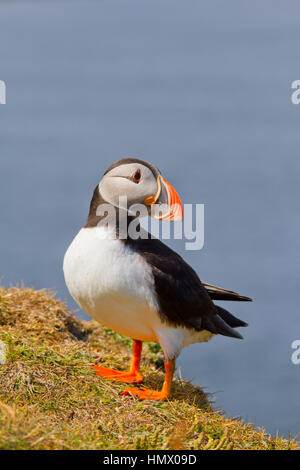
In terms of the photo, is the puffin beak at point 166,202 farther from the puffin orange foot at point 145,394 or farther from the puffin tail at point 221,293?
the puffin orange foot at point 145,394

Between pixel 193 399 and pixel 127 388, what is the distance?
0.65m

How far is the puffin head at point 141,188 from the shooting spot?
18.2 feet

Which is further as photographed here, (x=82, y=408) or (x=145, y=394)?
(x=145, y=394)

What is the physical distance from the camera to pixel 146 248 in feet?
18.3

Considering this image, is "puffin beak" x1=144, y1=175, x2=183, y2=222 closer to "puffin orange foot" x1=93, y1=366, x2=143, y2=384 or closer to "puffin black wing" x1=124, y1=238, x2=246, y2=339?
"puffin black wing" x1=124, y1=238, x2=246, y2=339

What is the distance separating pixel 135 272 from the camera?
5352 mm

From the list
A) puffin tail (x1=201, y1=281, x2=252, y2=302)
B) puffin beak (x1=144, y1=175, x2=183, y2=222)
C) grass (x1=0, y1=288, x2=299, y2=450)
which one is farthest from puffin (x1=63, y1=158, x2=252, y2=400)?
puffin tail (x1=201, y1=281, x2=252, y2=302)

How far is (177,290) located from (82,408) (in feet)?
4.07

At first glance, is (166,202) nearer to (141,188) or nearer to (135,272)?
(141,188)

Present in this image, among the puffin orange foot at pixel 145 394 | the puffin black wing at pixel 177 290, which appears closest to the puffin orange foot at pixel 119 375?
the puffin orange foot at pixel 145 394

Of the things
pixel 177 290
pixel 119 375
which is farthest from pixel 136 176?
pixel 119 375
